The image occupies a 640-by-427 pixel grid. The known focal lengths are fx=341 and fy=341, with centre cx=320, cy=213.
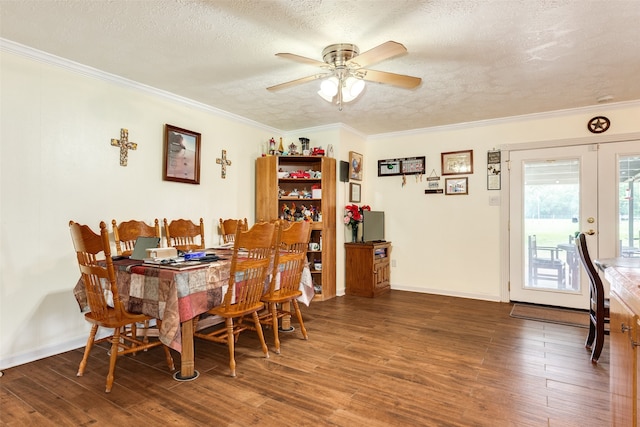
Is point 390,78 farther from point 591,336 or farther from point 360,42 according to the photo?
point 591,336

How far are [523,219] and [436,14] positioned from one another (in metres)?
3.15

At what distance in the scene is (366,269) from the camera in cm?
473

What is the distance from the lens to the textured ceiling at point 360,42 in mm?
2131

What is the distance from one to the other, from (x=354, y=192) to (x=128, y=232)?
3078 millimetres

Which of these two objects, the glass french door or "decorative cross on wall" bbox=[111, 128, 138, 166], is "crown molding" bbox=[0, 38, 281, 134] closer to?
"decorative cross on wall" bbox=[111, 128, 138, 166]

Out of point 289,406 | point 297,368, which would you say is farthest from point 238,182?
point 289,406

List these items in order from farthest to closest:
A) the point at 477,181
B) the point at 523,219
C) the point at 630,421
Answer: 1. the point at 477,181
2. the point at 523,219
3. the point at 630,421

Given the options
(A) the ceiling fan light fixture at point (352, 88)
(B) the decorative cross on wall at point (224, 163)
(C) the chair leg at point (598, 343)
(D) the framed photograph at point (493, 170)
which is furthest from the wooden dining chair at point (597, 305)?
(B) the decorative cross on wall at point (224, 163)

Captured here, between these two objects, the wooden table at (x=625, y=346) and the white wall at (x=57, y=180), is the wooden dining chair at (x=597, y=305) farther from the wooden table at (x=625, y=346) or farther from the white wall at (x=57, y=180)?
the white wall at (x=57, y=180)

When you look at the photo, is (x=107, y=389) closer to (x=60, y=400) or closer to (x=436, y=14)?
(x=60, y=400)

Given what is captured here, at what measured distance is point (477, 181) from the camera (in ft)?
15.2

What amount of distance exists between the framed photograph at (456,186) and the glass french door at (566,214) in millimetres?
549

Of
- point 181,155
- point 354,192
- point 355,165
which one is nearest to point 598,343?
point 354,192

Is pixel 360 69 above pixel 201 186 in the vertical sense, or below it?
above
